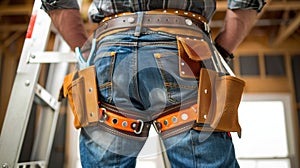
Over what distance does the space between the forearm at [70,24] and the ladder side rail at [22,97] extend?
9.5 inches

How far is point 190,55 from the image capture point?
30.1 inches

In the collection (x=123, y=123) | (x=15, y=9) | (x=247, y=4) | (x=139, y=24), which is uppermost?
(x=15, y=9)

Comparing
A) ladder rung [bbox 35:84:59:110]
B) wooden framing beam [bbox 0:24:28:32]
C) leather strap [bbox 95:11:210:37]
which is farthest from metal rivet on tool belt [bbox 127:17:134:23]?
wooden framing beam [bbox 0:24:28:32]

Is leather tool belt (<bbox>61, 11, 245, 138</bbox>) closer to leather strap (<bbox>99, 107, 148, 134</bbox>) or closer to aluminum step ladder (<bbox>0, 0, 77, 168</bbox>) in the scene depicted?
leather strap (<bbox>99, 107, 148, 134</bbox>)

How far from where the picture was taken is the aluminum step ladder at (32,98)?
1059 millimetres

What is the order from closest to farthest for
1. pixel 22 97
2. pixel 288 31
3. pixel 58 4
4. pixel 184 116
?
pixel 184 116 → pixel 58 4 → pixel 22 97 → pixel 288 31

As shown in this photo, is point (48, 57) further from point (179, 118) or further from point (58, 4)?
point (179, 118)

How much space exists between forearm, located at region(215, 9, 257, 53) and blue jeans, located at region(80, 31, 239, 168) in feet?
0.74

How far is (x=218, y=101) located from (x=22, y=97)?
640 mm

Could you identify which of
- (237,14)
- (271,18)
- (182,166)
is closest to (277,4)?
(271,18)

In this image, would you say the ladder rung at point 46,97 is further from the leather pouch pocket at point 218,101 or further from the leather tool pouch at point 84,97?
the leather pouch pocket at point 218,101

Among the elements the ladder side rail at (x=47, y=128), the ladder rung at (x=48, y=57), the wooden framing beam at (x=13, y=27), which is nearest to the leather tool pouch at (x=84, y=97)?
the ladder rung at (x=48, y=57)

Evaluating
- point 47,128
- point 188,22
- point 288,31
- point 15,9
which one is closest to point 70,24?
point 188,22

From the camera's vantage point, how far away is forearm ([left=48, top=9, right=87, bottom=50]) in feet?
3.02
